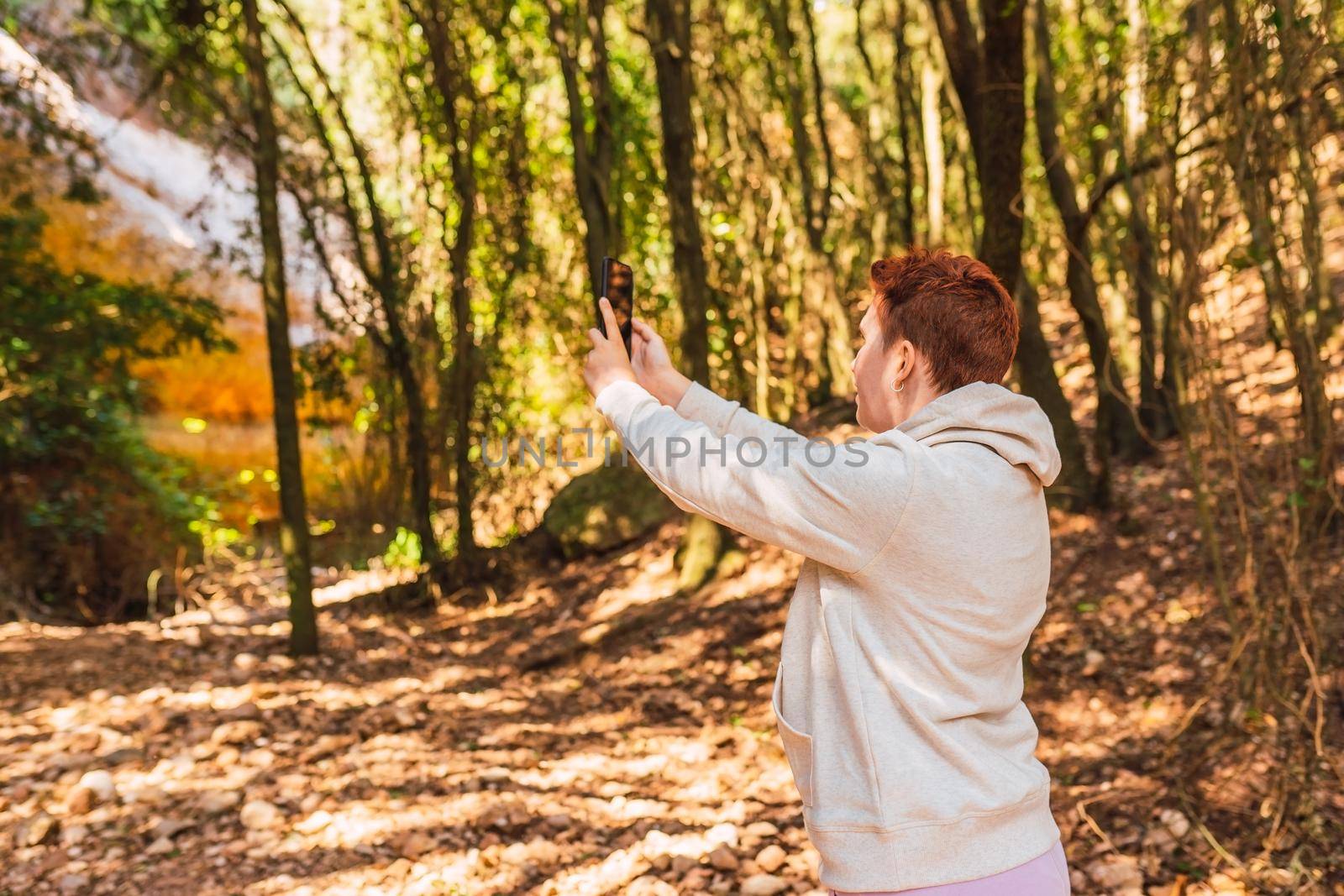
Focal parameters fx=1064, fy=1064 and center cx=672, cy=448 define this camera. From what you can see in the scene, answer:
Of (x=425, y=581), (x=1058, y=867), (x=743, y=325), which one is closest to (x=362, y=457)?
(x=425, y=581)

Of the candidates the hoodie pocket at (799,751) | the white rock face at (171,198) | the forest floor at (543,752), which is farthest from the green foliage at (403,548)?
the hoodie pocket at (799,751)

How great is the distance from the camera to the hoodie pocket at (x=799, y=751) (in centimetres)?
155

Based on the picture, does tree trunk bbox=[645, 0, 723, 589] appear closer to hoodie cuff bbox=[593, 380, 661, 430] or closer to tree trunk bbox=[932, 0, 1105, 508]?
tree trunk bbox=[932, 0, 1105, 508]

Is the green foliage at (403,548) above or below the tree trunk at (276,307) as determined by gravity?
below

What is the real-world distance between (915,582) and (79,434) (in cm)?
872

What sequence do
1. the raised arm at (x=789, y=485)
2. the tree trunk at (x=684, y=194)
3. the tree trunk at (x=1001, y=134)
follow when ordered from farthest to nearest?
the tree trunk at (x=684, y=194) < the tree trunk at (x=1001, y=134) < the raised arm at (x=789, y=485)

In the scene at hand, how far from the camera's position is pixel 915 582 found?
147cm

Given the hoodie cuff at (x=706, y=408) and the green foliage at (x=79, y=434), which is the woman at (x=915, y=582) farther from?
the green foliage at (x=79, y=434)

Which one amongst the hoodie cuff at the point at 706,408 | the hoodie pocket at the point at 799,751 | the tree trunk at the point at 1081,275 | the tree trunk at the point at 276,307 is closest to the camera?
the hoodie pocket at the point at 799,751

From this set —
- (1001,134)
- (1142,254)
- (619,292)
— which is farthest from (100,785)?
(1142,254)

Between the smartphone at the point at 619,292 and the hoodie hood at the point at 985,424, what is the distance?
0.55 meters

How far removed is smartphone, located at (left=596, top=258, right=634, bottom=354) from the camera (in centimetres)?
185

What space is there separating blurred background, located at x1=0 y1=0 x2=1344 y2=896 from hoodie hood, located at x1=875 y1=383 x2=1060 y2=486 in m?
2.24

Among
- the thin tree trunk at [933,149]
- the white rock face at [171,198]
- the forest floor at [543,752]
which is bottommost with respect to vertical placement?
the forest floor at [543,752]
